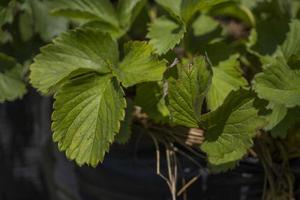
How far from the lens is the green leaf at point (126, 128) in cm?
72

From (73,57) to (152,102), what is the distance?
12 cm

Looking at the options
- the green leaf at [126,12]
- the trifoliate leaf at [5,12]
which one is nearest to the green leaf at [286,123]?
the green leaf at [126,12]

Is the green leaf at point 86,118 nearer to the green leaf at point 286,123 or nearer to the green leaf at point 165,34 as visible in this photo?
the green leaf at point 165,34

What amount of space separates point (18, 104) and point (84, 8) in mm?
349

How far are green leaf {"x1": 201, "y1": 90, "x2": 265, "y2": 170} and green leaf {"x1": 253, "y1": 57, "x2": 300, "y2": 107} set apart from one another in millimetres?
19

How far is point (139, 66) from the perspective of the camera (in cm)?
70

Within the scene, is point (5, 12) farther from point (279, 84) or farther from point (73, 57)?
point (279, 84)

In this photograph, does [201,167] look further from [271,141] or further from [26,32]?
[26,32]

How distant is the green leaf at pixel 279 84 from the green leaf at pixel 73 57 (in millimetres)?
180

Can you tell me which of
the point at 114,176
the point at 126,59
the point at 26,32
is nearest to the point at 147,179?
the point at 114,176

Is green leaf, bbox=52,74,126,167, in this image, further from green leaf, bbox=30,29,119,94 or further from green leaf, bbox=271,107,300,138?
green leaf, bbox=271,107,300,138

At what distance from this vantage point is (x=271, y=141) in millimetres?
771

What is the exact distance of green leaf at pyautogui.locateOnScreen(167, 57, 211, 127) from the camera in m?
0.64

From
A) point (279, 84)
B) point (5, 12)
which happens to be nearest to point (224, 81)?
point (279, 84)
